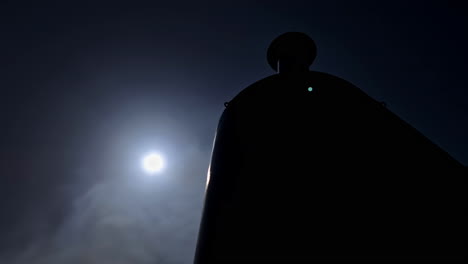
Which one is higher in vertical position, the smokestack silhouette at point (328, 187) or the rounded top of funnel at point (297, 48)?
the rounded top of funnel at point (297, 48)

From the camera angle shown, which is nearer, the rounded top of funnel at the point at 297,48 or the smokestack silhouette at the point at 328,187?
the smokestack silhouette at the point at 328,187

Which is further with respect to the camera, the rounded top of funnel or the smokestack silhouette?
the rounded top of funnel

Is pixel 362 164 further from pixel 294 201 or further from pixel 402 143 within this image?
pixel 294 201

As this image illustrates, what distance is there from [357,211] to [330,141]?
106cm

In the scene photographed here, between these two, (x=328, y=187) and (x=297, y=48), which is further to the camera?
(x=297, y=48)

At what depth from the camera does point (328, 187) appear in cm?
310

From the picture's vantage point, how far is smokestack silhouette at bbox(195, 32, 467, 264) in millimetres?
2682

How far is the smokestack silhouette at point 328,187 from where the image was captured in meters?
2.68

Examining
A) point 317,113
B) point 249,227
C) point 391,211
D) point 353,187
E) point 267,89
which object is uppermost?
point 267,89

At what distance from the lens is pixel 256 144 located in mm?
3859

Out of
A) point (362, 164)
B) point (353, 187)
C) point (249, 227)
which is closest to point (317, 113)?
point (362, 164)

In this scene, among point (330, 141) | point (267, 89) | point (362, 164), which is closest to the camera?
point (362, 164)

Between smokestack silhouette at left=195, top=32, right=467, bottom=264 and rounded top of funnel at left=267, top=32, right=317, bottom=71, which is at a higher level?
rounded top of funnel at left=267, top=32, right=317, bottom=71

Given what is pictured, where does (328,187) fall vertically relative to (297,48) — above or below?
below
